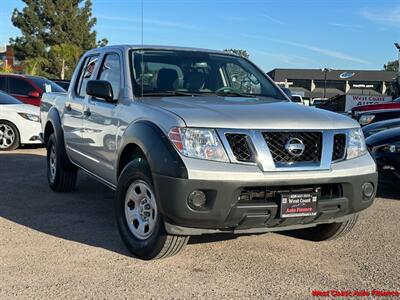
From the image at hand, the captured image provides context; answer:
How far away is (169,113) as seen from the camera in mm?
3838

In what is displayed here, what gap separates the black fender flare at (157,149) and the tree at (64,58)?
41860mm

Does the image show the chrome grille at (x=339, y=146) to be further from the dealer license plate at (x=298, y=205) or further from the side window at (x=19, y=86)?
the side window at (x=19, y=86)

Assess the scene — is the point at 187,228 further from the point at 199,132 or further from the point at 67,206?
the point at 67,206

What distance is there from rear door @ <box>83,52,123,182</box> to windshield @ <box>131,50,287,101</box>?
25 centimetres

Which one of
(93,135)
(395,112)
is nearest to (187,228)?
(93,135)

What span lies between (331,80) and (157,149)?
84947 mm

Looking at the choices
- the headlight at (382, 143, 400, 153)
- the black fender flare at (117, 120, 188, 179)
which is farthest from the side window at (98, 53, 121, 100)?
the headlight at (382, 143, 400, 153)

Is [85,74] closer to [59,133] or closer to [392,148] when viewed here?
[59,133]

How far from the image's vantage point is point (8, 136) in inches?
429

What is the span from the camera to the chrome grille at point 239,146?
11.8 ft

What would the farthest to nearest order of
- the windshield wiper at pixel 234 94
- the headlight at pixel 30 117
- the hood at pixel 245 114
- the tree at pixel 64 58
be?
the tree at pixel 64 58 → the headlight at pixel 30 117 → the windshield wiper at pixel 234 94 → the hood at pixel 245 114

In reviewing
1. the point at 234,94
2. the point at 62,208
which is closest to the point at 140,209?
the point at 234,94

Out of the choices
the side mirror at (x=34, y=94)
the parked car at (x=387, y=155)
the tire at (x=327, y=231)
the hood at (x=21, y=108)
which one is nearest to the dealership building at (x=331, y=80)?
the side mirror at (x=34, y=94)

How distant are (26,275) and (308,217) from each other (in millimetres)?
2119
